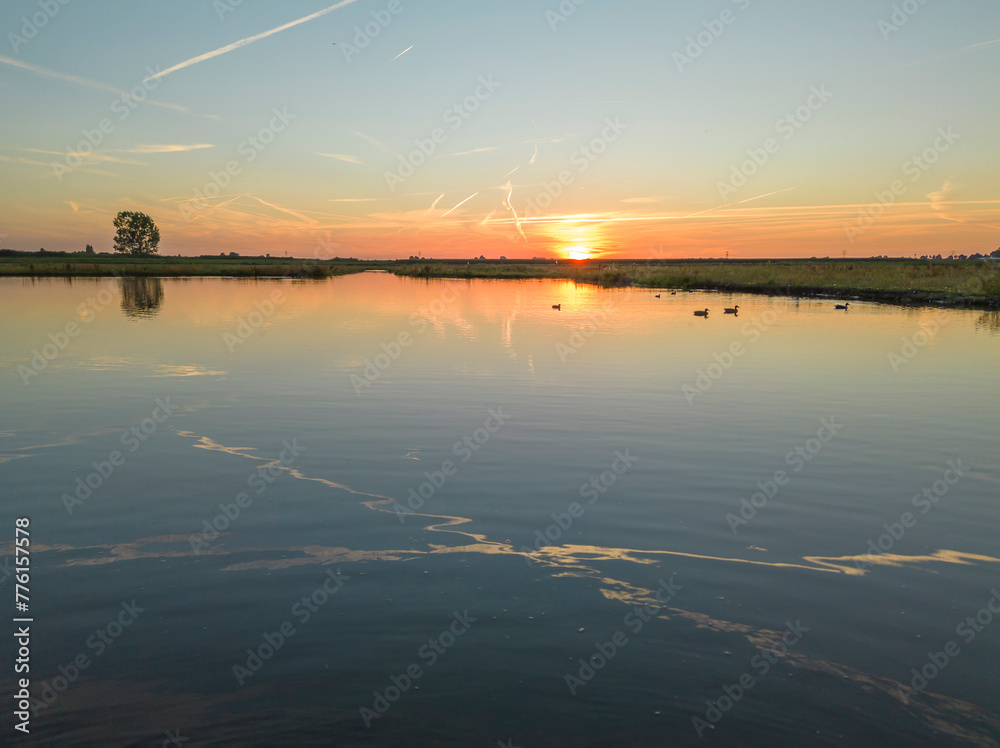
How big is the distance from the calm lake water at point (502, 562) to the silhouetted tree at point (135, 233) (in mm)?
167707

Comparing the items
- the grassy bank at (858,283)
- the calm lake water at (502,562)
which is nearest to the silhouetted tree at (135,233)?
the grassy bank at (858,283)

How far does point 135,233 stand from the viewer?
162 metres

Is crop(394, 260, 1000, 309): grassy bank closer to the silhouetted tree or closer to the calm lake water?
the calm lake water

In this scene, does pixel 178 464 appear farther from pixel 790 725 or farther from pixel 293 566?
pixel 790 725

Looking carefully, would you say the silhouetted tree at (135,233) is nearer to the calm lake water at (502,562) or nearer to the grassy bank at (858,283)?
the grassy bank at (858,283)

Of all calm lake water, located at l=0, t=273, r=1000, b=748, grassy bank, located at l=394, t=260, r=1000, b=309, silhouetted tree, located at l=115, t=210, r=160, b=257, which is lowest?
calm lake water, located at l=0, t=273, r=1000, b=748

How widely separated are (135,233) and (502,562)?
Result: 182683 millimetres

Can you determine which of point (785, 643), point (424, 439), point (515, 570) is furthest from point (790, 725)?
point (424, 439)

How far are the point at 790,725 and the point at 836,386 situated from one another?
15445 mm

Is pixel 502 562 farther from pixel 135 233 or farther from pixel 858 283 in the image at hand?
pixel 135 233

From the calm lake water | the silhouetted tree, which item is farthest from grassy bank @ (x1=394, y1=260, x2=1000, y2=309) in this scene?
the silhouetted tree

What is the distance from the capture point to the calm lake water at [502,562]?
196 inches

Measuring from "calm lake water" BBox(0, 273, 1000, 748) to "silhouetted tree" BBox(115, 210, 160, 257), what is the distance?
16771 centimetres

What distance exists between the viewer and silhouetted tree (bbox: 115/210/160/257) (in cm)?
16138
